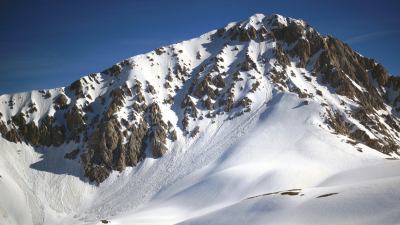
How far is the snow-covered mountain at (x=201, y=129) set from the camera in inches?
3477

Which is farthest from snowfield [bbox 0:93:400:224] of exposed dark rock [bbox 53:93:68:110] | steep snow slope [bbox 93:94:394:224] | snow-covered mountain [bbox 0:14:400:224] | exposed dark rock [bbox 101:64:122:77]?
exposed dark rock [bbox 101:64:122:77]

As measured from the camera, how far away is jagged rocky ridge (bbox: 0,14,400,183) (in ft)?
387

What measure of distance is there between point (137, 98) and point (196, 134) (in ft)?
86.5

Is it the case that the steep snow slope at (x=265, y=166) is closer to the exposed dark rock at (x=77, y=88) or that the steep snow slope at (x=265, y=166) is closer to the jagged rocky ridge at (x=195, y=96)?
the jagged rocky ridge at (x=195, y=96)

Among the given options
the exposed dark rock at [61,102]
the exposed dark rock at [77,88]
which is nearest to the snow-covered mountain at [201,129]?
the exposed dark rock at [61,102]

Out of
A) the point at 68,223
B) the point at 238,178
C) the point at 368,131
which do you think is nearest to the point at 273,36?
the point at 368,131

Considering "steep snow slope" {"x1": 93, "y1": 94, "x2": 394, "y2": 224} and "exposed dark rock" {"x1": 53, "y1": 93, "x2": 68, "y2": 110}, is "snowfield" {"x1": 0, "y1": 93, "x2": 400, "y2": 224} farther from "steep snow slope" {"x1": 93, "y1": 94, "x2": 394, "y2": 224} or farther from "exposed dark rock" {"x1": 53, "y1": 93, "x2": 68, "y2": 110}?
"exposed dark rock" {"x1": 53, "y1": 93, "x2": 68, "y2": 110}

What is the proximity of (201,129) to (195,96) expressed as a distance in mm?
16645

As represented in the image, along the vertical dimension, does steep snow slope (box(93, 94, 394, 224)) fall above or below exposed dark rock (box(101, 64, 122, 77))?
below

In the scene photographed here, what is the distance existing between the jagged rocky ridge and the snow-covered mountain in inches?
17.8

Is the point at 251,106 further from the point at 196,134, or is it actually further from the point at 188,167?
the point at 188,167

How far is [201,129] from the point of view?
120188 mm

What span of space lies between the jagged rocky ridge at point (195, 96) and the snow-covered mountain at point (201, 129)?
451 millimetres

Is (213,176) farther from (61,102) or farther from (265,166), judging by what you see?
(61,102)
